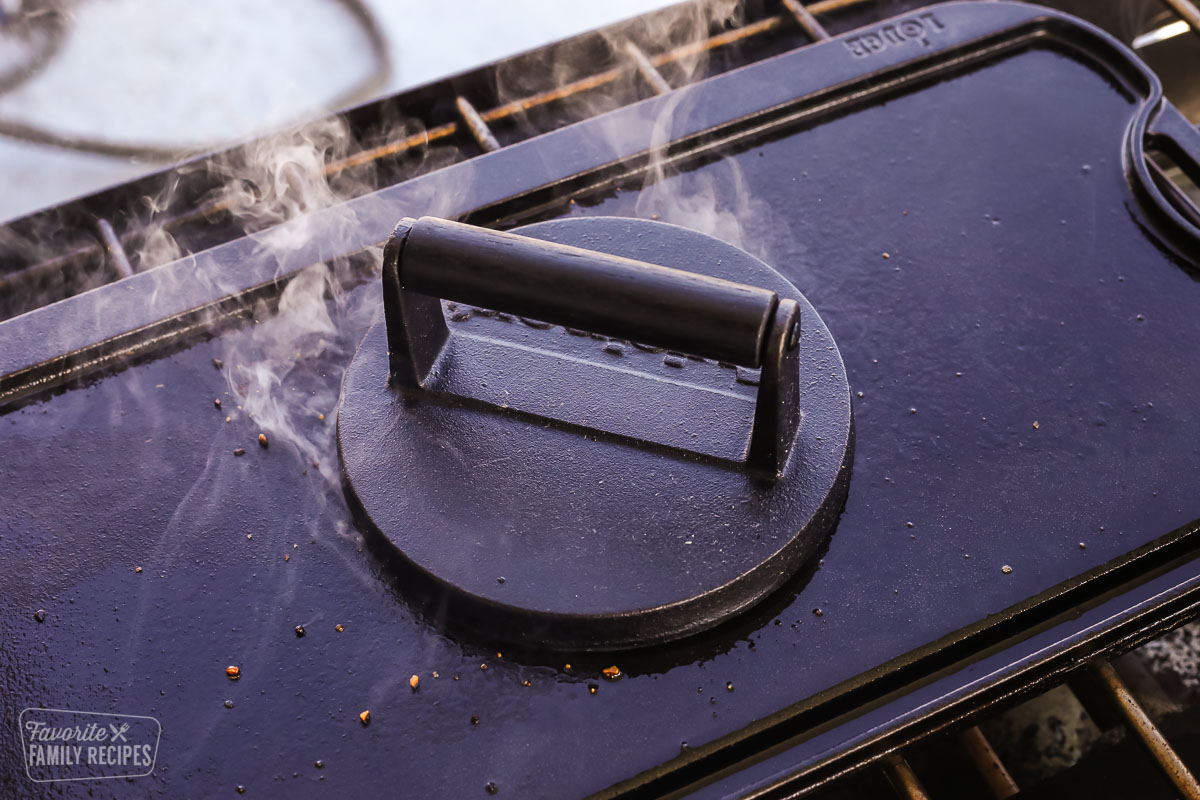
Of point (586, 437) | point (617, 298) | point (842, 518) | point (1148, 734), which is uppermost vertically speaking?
point (617, 298)

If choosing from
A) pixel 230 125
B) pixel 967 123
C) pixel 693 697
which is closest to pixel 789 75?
pixel 967 123

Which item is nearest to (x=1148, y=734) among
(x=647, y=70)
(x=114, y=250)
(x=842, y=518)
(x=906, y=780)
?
(x=906, y=780)

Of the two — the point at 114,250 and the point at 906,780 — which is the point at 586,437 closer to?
the point at 906,780

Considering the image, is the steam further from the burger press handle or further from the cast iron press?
the burger press handle

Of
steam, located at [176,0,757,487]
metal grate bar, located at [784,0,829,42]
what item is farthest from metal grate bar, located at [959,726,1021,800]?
metal grate bar, located at [784,0,829,42]

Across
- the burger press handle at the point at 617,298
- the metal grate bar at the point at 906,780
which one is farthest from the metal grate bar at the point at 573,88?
the metal grate bar at the point at 906,780

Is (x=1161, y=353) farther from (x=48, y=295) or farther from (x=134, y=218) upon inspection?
(x=48, y=295)

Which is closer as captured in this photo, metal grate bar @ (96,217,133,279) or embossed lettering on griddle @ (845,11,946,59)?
metal grate bar @ (96,217,133,279)
